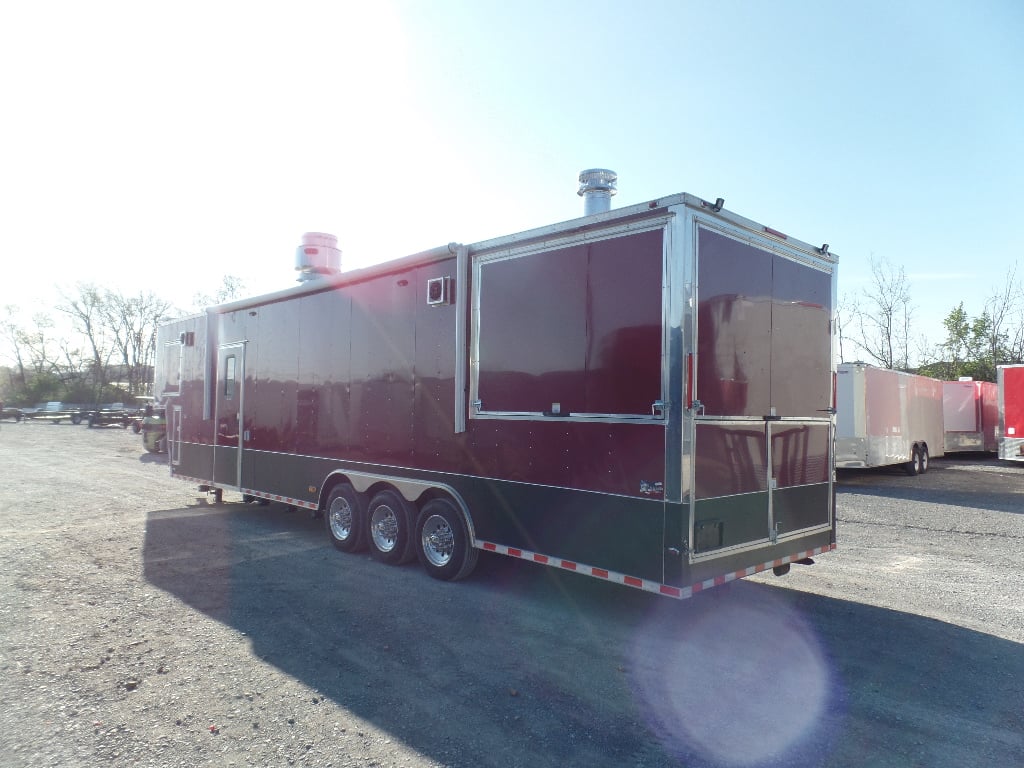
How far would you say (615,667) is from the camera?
4848 mm

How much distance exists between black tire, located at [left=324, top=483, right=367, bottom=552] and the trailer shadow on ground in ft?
1.96

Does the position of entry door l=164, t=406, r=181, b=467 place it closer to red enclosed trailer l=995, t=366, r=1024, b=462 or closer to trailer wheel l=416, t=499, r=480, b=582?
trailer wheel l=416, t=499, r=480, b=582

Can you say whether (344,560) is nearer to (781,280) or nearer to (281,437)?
(281,437)

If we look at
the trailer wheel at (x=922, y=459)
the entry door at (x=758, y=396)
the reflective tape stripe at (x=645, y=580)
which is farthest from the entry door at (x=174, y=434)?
the trailer wheel at (x=922, y=459)

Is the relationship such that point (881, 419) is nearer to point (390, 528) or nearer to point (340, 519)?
point (390, 528)

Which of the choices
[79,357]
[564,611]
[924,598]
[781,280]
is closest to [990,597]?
[924,598]

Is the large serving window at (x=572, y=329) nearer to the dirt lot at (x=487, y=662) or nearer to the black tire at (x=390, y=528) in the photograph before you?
the black tire at (x=390, y=528)

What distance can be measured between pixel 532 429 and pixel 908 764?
3460mm

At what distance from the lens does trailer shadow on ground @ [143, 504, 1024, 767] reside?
377 cm

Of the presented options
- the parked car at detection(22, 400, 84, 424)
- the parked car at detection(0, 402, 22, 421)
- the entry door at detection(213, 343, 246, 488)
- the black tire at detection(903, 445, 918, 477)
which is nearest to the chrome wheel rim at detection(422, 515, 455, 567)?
the entry door at detection(213, 343, 246, 488)

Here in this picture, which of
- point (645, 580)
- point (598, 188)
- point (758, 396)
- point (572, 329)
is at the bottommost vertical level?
point (645, 580)

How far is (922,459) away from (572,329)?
17467 millimetres

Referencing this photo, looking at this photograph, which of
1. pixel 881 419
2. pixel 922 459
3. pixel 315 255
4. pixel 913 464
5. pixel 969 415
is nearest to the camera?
pixel 315 255

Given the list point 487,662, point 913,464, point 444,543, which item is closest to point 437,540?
point 444,543
